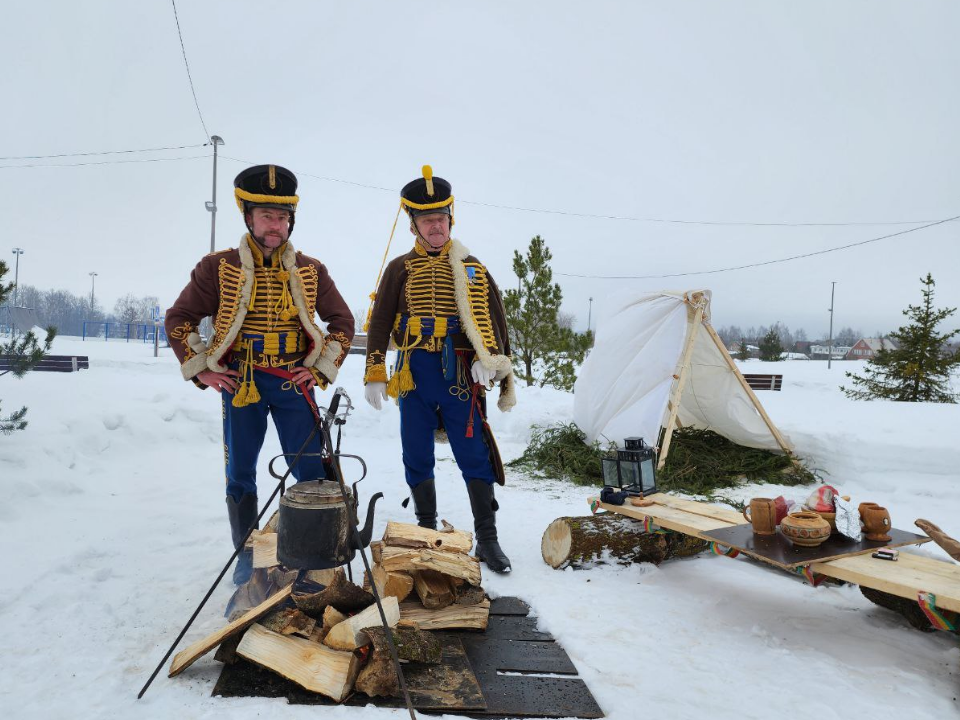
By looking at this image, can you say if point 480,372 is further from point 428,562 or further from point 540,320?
point 540,320

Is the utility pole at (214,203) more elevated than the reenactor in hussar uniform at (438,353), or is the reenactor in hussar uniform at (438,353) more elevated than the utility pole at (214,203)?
the utility pole at (214,203)

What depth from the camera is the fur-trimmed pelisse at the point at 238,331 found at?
284 centimetres

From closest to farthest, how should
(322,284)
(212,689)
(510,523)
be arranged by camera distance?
(212,689) < (322,284) < (510,523)

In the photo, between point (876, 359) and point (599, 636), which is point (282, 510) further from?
point (876, 359)

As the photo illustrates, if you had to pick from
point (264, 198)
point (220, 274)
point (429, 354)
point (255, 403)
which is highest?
point (264, 198)

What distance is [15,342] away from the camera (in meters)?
A: 4.41

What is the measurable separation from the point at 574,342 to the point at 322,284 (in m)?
8.56

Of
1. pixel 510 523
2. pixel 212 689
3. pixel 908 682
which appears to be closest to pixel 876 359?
pixel 510 523

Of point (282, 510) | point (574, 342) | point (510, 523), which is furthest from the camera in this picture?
point (574, 342)

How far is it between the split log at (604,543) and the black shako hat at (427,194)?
1877mm

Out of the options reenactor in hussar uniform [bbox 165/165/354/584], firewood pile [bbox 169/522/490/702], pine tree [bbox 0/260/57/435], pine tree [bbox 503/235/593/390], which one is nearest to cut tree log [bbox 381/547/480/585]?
firewood pile [bbox 169/522/490/702]

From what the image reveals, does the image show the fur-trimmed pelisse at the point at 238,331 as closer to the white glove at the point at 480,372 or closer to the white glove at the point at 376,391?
the white glove at the point at 376,391

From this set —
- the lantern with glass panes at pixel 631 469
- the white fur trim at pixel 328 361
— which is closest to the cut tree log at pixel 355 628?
the white fur trim at pixel 328 361

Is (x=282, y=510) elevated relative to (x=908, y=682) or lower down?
elevated
